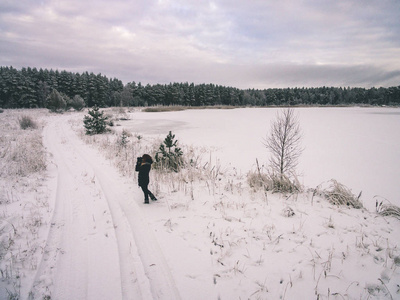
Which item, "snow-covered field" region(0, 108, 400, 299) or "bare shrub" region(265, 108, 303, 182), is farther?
"bare shrub" region(265, 108, 303, 182)

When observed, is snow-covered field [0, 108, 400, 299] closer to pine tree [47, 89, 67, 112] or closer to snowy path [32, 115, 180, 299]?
snowy path [32, 115, 180, 299]

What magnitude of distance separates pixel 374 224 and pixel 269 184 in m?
2.49

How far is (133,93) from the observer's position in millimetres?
76938

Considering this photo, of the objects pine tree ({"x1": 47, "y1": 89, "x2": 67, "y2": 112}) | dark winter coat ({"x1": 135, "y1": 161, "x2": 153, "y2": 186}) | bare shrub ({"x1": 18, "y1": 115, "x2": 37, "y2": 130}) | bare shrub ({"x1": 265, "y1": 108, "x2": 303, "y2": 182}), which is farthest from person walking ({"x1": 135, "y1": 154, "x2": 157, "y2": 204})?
pine tree ({"x1": 47, "y1": 89, "x2": 67, "y2": 112})

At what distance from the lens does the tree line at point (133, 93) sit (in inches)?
2120

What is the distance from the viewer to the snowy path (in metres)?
2.50

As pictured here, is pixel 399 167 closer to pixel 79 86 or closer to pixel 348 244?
pixel 348 244

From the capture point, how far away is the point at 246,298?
7.93 feet

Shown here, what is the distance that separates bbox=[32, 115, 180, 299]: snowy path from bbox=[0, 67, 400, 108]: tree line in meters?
44.7

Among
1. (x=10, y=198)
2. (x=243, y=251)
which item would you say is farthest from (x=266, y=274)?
(x=10, y=198)

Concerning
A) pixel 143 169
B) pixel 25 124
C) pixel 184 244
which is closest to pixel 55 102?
pixel 25 124

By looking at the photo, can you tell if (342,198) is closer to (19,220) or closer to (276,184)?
(276,184)

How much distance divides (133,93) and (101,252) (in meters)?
81.9

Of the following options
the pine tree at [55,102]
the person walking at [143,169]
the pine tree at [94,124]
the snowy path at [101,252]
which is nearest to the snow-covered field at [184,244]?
the snowy path at [101,252]
